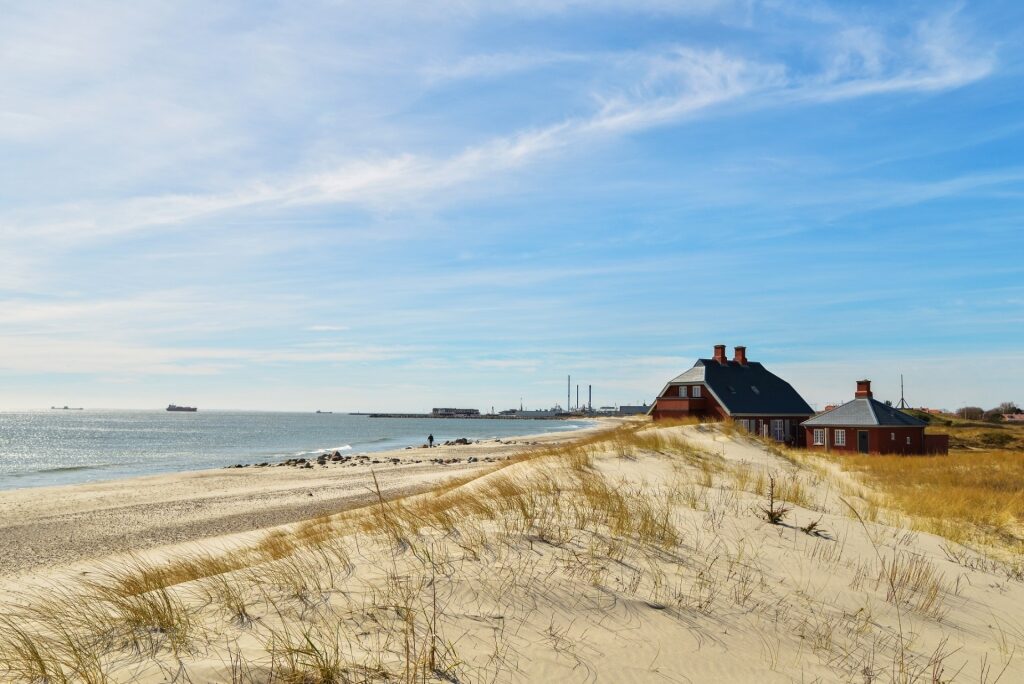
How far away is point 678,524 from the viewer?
8.63 meters

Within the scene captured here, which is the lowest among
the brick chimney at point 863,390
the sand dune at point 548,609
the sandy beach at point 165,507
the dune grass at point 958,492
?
the sandy beach at point 165,507

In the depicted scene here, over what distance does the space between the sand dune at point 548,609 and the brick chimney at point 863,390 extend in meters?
35.8

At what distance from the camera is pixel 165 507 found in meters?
25.6

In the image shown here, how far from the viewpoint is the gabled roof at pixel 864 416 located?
3862 cm

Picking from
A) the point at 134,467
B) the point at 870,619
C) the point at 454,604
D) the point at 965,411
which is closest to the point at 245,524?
the point at 454,604

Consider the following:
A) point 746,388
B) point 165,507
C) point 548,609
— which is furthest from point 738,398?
point 548,609

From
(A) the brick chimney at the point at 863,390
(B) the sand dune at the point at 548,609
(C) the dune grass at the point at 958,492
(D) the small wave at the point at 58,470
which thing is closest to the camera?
(B) the sand dune at the point at 548,609

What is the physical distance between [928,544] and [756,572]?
18.0ft

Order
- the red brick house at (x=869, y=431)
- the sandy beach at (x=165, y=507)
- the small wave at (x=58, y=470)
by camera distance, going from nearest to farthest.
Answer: the sandy beach at (x=165, y=507) → the red brick house at (x=869, y=431) → the small wave at (x=58, y=470)

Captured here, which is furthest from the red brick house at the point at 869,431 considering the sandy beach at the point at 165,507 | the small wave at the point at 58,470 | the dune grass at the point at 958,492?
the small wave at the point at 58,470

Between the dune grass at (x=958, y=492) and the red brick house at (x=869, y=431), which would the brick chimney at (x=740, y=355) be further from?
the dune grass at (x=958, y=492)

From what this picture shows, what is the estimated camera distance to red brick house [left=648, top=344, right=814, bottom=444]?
4425 centimetres

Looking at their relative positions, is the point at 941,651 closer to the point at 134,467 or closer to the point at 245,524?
the point at 245,524

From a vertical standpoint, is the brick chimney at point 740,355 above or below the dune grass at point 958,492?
above
